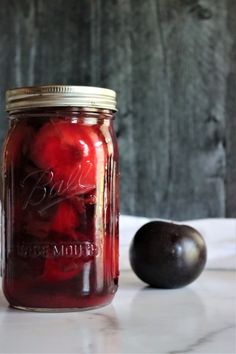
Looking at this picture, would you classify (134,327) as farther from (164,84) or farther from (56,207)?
(164,84)

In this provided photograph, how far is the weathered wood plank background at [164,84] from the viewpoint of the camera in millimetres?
Answer: 1225

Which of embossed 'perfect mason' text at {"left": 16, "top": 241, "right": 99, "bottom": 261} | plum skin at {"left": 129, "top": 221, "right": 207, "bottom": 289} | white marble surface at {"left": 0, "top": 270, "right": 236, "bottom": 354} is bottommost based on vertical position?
white marble surface at {"left": 0, "top": 270, "right": 236, "bottom": 354}

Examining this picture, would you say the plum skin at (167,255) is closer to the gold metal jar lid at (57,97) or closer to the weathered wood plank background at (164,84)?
the gold metal jar lid at (57,97)

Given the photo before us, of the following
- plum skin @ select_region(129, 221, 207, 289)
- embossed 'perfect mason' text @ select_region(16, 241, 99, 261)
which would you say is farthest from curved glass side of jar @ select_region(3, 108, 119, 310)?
plum skin @ select_region(129, 221, 207, 289)

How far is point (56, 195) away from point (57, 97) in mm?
99

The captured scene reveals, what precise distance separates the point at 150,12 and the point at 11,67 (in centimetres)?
28

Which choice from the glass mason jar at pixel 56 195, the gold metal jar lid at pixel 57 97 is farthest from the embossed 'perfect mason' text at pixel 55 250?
the gold metal jar lid at pixel 57 97

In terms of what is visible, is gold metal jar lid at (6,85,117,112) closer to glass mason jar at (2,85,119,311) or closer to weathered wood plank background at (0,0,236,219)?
glass mason jar at (2,85,119,311)

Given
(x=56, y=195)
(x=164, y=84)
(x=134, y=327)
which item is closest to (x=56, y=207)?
(x=56, y=195)

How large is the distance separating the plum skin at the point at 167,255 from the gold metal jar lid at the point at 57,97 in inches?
9.4

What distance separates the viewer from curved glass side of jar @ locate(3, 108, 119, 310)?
0.66 meters

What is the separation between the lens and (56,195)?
0.66 metres

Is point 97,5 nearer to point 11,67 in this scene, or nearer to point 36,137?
point 11,67

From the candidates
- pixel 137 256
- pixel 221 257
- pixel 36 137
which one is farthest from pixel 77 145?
pixel 221 257
